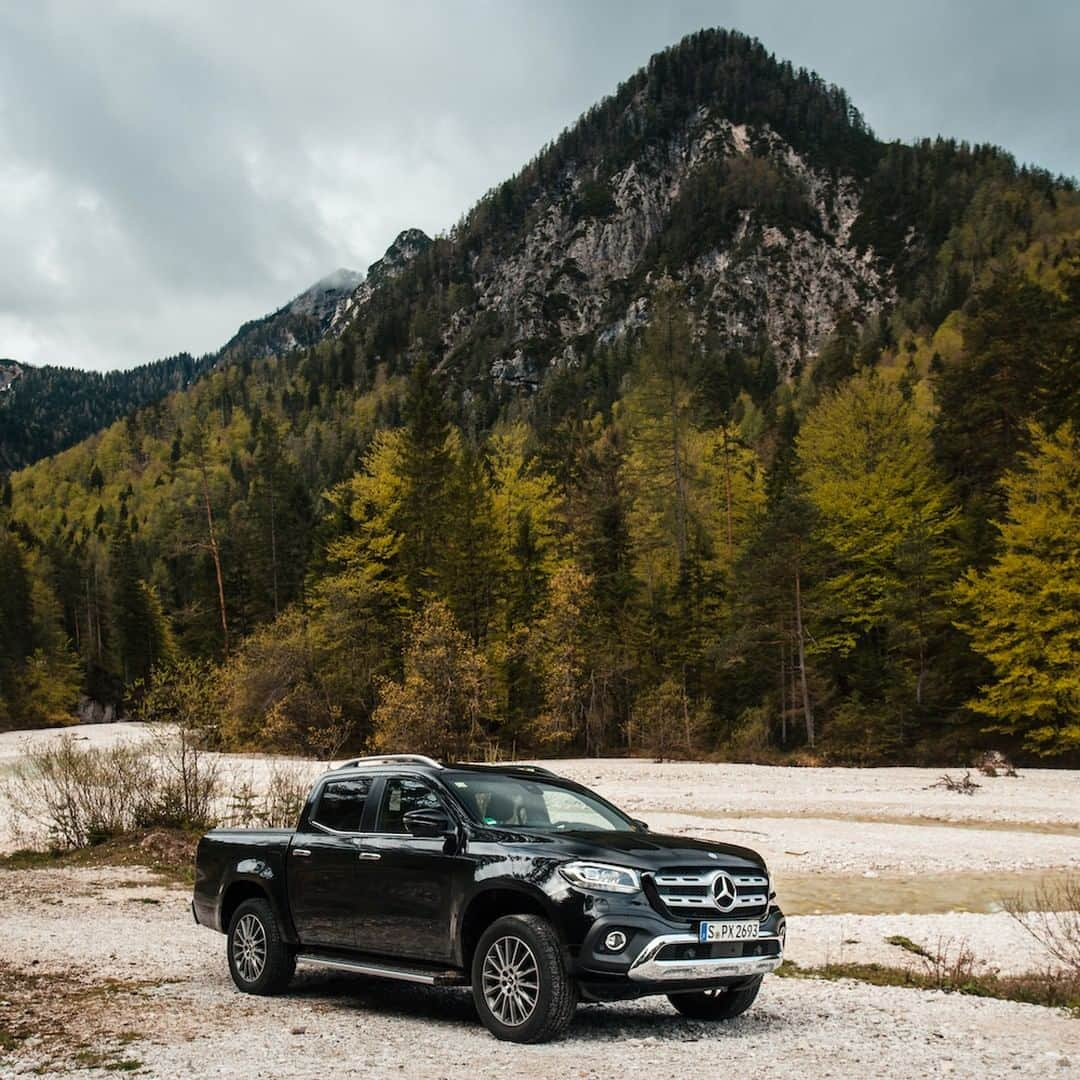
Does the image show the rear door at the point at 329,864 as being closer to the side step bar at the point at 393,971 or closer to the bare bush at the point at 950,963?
the side step bar at the point at 393,971

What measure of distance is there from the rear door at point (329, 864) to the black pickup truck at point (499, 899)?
0.05 feet

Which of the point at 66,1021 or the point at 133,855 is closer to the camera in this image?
the point at 66,1021

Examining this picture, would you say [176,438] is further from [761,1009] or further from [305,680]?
[761,1009]

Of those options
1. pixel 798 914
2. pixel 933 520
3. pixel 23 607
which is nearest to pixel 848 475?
pixel 933 520

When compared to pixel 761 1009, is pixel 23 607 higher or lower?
higher

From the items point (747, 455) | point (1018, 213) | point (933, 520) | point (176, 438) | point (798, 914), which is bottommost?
point (798, 914)

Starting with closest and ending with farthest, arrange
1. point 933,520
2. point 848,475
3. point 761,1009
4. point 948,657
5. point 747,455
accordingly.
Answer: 1. point 761,1009
2. point 948,657
3. point 933,520
4. point 848,475
5. point 747,455

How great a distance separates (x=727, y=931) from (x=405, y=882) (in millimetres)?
2436

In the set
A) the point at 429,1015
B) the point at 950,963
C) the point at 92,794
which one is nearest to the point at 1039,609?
the point at 950,963

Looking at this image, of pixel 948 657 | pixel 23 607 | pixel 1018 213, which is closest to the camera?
pixel 948 657

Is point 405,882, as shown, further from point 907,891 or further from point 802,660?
point 802,660

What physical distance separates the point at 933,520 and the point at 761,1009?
3863 cm

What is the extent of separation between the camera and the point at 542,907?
286 inches

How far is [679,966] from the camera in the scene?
23.1ft
